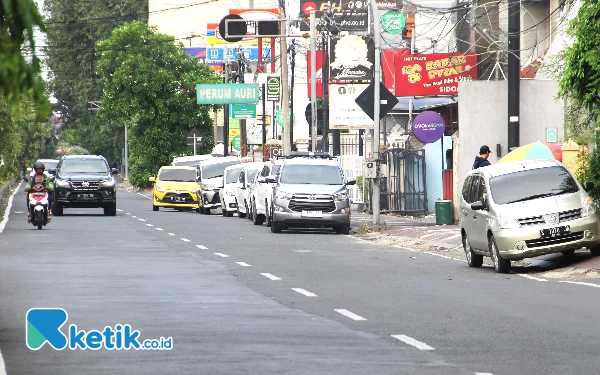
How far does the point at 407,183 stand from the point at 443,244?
14.8 m

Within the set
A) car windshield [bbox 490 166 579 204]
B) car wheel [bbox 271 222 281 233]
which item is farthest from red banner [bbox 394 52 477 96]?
car windshield [bbox 490 166 579 204]

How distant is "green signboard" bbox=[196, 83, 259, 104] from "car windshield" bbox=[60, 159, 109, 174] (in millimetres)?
25424

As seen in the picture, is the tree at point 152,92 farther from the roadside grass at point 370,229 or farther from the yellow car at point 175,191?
the roadside grass at point 370,229

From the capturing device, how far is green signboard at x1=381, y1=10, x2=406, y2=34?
51.5 m

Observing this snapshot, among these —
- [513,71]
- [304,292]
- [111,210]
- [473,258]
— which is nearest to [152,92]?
[111,210]

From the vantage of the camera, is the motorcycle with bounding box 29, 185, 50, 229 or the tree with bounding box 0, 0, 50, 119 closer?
the tree with bounding box 0, 0, 50, 119

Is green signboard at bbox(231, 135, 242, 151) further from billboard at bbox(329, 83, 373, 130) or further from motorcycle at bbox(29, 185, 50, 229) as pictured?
motorcycle at bbox(29, 185, 50, 229)

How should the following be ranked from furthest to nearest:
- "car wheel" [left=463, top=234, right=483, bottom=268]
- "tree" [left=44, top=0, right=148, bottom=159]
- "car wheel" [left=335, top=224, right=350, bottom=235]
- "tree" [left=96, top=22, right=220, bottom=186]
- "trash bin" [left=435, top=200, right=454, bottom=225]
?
"tree" [left=44, top=0, right=148, bottom=159], "tree" [left=96, top=22, right=220, bottom=186], "trash bin" [left=435, top=200, right=454, bottom=225], "car wheel" [left=335, top=224, right=350, bottom=235], "car wheel" [left=463, top=234, right=483, bottom=268]

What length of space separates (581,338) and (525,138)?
24449mm

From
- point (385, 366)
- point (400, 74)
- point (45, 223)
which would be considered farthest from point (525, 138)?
point (385, 366)

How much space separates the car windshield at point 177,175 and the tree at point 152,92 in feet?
91.2

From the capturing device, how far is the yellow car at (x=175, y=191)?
52.8 metres

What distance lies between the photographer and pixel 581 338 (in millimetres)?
12438

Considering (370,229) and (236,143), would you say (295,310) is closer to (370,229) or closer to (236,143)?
(370,229)
